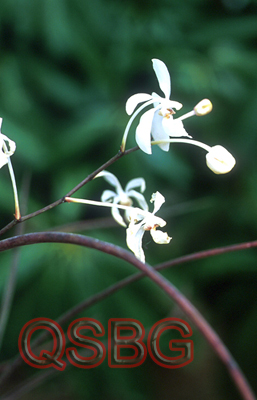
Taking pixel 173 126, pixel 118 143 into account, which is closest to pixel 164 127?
pixel 173 126

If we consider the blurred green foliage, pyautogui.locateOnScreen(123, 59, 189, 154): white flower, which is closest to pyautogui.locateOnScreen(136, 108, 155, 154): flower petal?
pyautogui.locateOnScreen(123, 59, 189, 154): white flower

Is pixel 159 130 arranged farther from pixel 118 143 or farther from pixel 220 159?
pixel 118 143

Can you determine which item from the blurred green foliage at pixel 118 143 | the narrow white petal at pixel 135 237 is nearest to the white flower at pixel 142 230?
the narrow white petal at pixel 135 237

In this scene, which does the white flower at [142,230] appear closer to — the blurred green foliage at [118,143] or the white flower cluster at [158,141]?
the white flower cluster at [158,141]

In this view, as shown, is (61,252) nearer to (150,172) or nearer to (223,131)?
(150,172)

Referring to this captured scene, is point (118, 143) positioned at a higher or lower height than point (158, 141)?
higher
